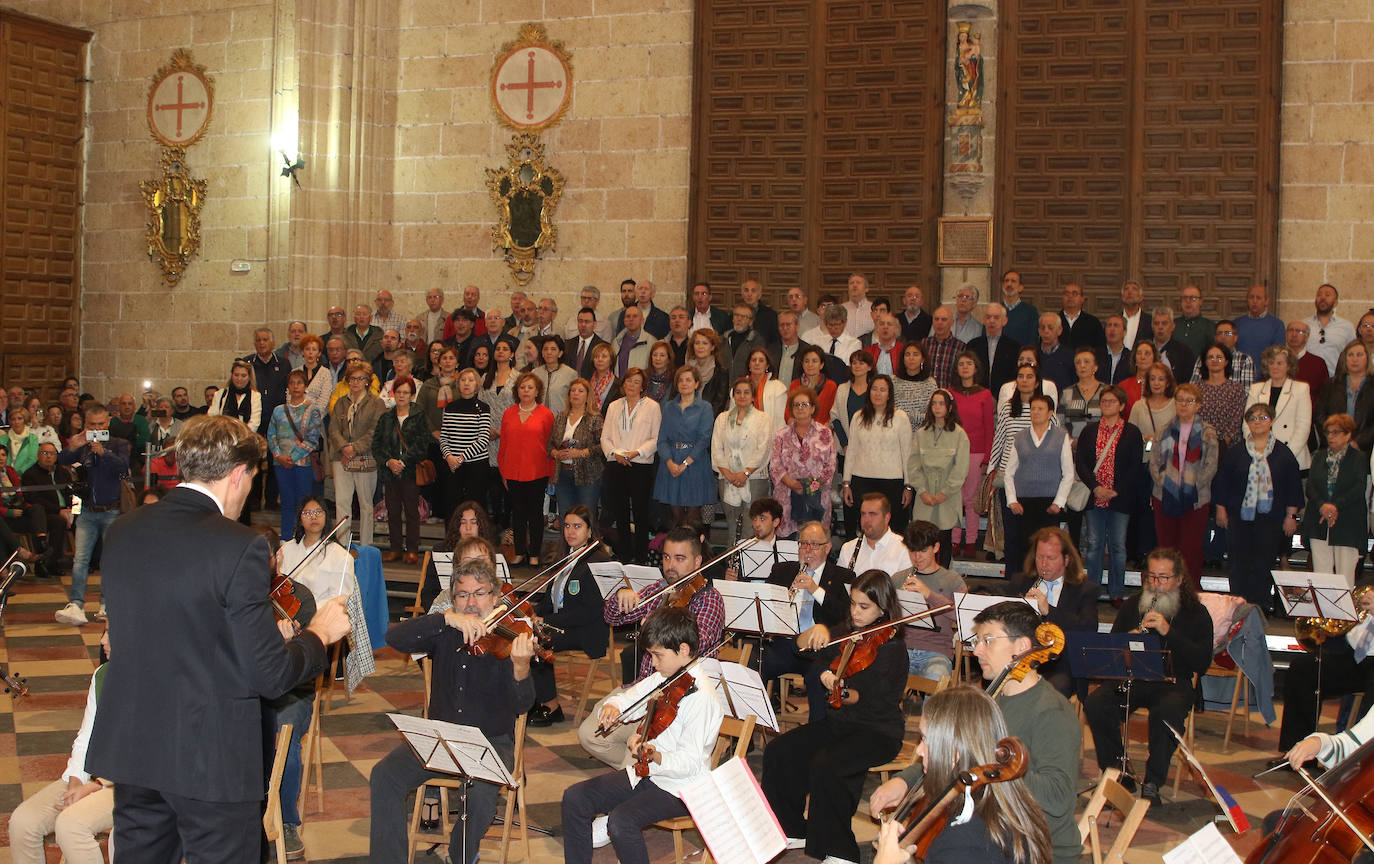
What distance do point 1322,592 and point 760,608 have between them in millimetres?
3319

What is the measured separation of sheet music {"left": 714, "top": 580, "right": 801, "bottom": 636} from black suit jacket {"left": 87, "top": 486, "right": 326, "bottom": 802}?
383cm

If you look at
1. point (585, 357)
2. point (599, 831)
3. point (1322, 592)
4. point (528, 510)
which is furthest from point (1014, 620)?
point (585, 357)

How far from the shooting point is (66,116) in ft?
53.8

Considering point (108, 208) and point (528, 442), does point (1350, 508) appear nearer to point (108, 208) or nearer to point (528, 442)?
point (528, 442)

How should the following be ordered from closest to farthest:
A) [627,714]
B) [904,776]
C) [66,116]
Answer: [904,776], [627,714], [66,116]

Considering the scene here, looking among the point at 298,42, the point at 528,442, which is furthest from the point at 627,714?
the point at 298,42

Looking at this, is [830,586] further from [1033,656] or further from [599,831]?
[1033,656]

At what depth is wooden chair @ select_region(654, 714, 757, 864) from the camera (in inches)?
204

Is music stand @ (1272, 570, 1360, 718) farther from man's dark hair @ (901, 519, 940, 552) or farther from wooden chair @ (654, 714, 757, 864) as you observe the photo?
wooden chair @ (654, 714, 757, 864)

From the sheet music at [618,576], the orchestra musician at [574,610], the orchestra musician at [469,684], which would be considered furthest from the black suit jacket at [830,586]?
the orchestra musician at [469,684]

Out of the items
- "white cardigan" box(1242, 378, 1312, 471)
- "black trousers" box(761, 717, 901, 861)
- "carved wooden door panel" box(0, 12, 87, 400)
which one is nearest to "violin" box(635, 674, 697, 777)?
"black trousers" box(761, 717, 901, 861)

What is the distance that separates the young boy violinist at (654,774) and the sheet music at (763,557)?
2924 millimetres

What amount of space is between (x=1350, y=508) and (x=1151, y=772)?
335cm

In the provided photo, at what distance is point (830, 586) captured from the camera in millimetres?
7543
